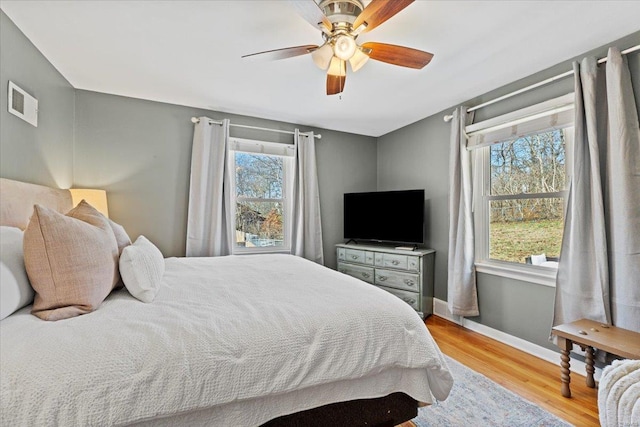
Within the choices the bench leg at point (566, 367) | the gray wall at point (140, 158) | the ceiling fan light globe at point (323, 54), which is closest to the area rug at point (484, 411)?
the bench leg at point (566, 367)

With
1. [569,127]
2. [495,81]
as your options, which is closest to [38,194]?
[495,81]

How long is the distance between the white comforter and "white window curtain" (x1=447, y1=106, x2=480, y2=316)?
1.88 m

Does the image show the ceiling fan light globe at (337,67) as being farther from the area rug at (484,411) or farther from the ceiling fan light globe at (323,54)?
the area rug at (484,411)

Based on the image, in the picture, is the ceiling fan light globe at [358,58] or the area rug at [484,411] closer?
the area rug at [484,411]

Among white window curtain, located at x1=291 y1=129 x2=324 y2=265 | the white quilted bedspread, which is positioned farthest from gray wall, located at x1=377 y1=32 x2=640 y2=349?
the white quilted bedspread

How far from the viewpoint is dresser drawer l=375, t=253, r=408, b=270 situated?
11.1 feet

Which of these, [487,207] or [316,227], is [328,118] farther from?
[487,207]

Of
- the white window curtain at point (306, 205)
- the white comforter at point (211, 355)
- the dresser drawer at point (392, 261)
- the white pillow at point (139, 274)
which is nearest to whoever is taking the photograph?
the white comforter at point (211, 355)

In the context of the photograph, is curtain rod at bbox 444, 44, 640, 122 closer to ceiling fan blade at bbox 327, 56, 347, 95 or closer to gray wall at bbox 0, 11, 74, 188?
ceiling fan blade at bbox 327, 56, 347, 95

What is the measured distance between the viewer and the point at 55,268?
1150mm

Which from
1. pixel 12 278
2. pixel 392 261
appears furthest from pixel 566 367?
pixel 12 278

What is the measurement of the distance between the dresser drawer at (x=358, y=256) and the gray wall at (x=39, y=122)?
3.06m

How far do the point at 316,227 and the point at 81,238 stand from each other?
289 centimetres

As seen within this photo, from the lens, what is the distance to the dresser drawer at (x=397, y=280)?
3.30 m
